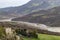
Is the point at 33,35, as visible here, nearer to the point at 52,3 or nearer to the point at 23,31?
the point at 23,31

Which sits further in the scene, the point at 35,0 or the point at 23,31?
the point at 35,0

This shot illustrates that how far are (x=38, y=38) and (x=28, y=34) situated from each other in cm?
194

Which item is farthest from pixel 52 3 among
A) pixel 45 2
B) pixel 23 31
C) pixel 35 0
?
pixel 23 31

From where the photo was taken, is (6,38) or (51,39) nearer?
(6,38)

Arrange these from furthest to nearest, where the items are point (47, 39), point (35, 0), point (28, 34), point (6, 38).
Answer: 1. point (35, 0)
2. point (28, 34)
3. point (47, 39)
4. point (6, 38)

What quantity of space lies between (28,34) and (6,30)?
759 centimetres

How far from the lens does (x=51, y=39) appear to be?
28.2m

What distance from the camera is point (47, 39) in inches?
1109

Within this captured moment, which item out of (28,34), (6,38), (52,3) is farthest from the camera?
(52,3)

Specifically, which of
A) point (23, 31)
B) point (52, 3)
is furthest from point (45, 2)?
point (23, 31)

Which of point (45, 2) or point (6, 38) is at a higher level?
point (45, 2)

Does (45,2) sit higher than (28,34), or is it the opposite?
(45,2)

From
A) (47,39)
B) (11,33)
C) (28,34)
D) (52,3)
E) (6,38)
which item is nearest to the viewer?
(6,38)

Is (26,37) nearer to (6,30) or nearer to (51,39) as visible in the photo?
(51,39)
